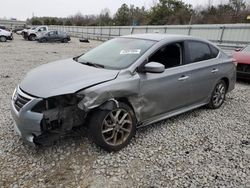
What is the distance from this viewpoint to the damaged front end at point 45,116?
2.94m

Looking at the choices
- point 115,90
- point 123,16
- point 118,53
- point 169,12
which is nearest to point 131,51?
point 118,53

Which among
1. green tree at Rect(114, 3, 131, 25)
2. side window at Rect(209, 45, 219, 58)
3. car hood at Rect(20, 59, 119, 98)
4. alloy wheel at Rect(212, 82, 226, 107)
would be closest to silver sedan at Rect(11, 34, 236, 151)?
car hood at Rect(20, 59, 119, 98)

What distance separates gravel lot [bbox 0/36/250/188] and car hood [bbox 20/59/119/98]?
0.66 meters

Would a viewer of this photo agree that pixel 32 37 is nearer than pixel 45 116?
No

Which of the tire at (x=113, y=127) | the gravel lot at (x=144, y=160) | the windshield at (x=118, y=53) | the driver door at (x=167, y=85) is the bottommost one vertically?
the gravel lot at (x=144, y=160)

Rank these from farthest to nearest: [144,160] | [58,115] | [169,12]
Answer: [169,12], [144,160], [58,115]

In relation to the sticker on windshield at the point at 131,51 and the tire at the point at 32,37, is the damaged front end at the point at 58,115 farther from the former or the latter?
the tire at the point at 32,37

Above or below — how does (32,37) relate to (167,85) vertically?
above

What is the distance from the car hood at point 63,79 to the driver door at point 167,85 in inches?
22.5

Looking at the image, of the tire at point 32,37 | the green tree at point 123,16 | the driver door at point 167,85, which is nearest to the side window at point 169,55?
the driver door at point 167,85

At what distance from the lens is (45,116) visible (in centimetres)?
300

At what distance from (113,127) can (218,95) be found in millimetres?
2776

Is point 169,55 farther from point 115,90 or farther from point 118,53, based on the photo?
point 115,90

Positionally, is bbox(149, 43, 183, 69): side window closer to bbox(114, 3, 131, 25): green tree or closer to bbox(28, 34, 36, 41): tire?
bbox(28, 34, 36, 41): tire
